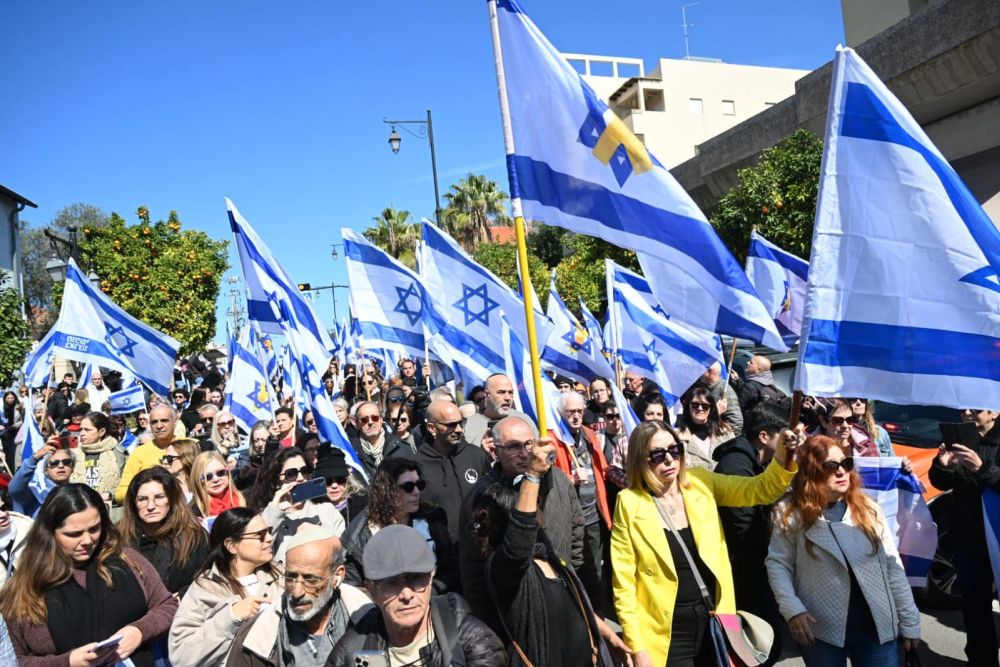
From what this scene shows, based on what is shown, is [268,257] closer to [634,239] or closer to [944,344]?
[634,239]

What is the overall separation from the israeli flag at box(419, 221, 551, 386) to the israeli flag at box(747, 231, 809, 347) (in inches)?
133

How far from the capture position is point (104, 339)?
920 cm

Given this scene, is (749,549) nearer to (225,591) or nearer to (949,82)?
(225,591)

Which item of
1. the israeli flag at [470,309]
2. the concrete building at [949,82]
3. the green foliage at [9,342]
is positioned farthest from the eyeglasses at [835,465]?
the green foliage at [9,342]

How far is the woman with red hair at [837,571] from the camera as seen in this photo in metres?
3.69

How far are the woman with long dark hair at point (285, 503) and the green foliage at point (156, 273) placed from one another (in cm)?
2126

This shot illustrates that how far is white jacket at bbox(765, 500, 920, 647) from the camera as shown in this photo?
3684 millimetres

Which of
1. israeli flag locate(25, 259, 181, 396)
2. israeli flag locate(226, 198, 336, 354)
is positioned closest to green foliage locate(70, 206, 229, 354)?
israeli flag locate(25, 259, 181, 396)

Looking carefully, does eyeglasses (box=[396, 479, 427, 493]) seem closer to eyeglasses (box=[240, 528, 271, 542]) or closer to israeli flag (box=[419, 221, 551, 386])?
eyeglasses (box=[240, 528, 271, 542])

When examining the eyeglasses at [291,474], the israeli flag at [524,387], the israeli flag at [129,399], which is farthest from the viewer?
the israeli flag at [129,399]

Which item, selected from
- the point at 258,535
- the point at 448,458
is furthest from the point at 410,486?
the point at 448,458

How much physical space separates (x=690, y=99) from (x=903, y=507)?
5004 centimetres

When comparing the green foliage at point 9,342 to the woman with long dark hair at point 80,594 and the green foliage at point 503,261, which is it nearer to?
the woman with long dark hair at point 80,594

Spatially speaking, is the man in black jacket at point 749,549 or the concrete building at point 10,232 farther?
the concrete building at point 10,232
